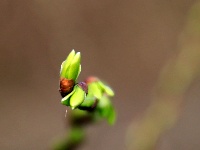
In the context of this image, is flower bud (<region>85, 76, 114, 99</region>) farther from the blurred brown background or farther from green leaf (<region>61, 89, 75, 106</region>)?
the blurred brown background

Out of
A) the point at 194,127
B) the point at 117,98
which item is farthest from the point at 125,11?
the point at 194,127

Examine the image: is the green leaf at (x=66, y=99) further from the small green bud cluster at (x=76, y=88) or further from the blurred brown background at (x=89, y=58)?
the blurred brown background at (x=89, y=58)

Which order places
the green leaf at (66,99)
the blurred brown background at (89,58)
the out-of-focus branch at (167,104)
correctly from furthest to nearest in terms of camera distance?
1. the blurred brown background at (89,58)
2. the out-of-focus branch at (167,104)
3. the green leaf at (66,99)

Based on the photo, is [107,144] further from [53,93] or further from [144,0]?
[144,0]

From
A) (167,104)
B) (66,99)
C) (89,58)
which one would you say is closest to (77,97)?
(66,99)

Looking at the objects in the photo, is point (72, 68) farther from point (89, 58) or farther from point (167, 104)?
point (89, 58)

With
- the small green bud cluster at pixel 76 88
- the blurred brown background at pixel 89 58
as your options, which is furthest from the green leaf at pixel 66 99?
the blurred brown background at pixel 89 58

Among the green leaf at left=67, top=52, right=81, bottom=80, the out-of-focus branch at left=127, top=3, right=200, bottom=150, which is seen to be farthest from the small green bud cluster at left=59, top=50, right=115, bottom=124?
the out-of-focus branch at left=127, top=3, right=200, bottom=150

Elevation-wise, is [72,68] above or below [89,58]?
below
